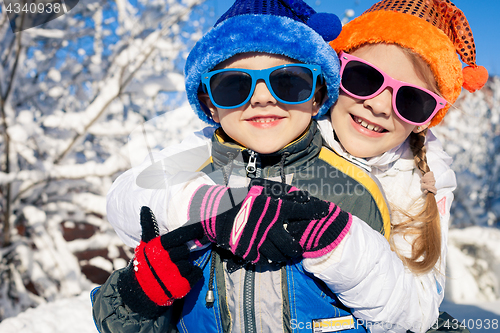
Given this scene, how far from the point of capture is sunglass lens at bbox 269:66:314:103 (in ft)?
4.24

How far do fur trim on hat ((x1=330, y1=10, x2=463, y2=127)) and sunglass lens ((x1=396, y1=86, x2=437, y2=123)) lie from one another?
10cm

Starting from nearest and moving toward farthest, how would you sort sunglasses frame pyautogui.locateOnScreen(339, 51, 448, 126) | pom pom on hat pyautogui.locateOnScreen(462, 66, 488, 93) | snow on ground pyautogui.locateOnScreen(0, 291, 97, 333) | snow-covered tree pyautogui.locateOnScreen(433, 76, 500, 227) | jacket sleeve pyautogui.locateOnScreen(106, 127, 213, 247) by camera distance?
jacket sleeve pyautogui.locateOnScreen(106, 127, 213, 247) < sunglasses frame pyautogui.locateOnScreen(339, 51, 448, 126) < pom pom on hat pyautogui.locateOnScreen(462, 66, 488, 93) < snow on ground pyautogui.locateOnScreen(0, 291, 97, 333) < snow-covered tree pyautogui.locateOnScreen(433, 76, 500, 227)

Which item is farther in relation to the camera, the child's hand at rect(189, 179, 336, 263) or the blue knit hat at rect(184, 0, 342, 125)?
the blue knit hat at rect(184, 0, 342, 125)

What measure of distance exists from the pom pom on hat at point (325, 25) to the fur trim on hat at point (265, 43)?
65 mm

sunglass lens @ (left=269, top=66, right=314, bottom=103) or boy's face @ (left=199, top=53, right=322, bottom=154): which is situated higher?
sunglass lens @ (left=269, top=66, right=314, bottom=103)

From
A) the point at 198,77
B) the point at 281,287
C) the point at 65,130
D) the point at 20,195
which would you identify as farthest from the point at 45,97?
the point at 281,287

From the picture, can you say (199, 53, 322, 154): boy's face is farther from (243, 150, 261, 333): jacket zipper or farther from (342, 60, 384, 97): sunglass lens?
(243, 150, 261, 333): jacket zipper

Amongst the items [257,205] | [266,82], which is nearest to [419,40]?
[266,82]

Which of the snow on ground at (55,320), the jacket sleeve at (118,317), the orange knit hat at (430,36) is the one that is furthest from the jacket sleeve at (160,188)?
the snow on ground at (55,320)

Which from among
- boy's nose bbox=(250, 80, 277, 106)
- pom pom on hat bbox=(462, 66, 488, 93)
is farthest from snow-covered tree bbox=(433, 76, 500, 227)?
boy's nose bbox=(250, 80, 277, 106)

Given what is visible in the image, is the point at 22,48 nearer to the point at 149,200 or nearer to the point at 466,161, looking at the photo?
the point at 149,200

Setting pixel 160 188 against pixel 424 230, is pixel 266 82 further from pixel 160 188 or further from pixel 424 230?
pixel 424 230

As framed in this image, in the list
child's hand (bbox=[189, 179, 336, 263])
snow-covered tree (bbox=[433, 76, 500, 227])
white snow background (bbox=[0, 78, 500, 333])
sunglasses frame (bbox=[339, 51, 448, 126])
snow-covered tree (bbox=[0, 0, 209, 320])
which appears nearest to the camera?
child's hand (bbox=[189, 179, 336, 263])

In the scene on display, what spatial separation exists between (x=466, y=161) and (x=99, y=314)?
26.3ft
